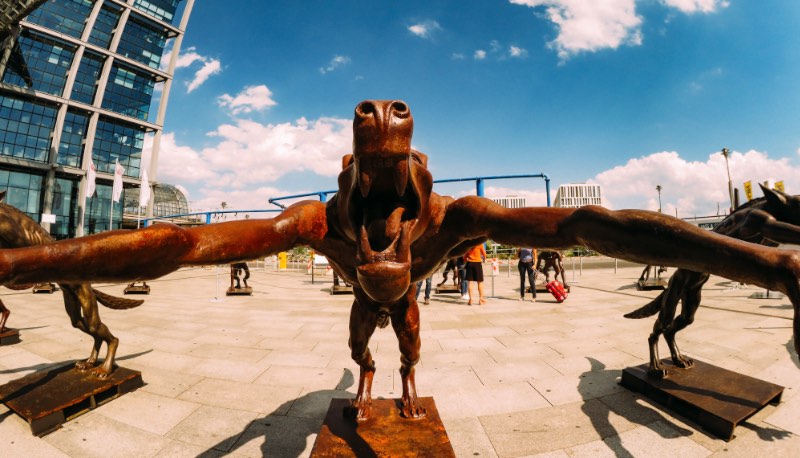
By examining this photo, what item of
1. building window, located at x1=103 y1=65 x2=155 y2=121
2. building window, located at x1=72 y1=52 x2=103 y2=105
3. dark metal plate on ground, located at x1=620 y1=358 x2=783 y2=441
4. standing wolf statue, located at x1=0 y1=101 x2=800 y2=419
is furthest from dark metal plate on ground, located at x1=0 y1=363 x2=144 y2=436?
building window, located at x1=103 y1=65 x2=155 y2=121

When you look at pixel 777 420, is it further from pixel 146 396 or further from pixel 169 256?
pixel 146 396

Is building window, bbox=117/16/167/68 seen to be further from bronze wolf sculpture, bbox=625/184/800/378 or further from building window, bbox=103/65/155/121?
bronze wolf sculpture, bbox=625/184/800/378

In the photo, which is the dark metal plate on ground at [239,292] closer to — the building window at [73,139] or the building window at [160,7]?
the building window at [73,139]

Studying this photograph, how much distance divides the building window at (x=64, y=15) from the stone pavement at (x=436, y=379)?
44.5 metres

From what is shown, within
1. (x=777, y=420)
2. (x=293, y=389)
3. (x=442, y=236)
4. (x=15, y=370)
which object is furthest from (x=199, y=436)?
(x=777, y=420)

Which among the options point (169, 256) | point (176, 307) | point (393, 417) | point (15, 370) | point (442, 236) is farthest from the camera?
point (176, 307)

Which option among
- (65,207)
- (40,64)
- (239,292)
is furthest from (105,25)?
(239,292)

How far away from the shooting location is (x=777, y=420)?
11.2 feet

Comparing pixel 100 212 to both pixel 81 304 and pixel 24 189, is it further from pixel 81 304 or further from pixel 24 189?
pixel 81 304

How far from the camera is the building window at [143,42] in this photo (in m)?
41.1

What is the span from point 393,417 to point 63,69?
170ft

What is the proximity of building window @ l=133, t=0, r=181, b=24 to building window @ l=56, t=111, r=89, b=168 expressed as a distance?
1621cm

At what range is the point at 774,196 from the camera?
3.99 meters

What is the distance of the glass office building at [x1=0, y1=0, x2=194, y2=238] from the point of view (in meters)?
33.8
